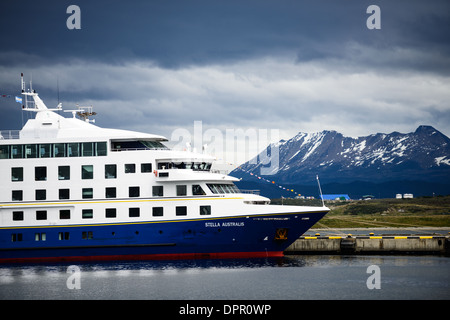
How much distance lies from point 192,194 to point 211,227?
2.72 m

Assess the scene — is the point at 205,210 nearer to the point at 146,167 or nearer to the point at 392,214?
the point at 146,167

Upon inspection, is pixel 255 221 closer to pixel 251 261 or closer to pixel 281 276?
pixel 251 261

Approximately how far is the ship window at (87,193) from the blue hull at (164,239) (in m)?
2.07

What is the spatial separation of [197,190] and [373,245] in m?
15.4

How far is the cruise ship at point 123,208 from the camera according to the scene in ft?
138

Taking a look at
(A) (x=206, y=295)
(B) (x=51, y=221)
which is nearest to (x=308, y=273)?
(A) (x=206, y=295)

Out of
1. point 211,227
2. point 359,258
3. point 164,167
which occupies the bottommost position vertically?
point 359,258

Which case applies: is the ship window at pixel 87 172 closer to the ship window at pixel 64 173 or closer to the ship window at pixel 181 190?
the ship window at pixel 64 173

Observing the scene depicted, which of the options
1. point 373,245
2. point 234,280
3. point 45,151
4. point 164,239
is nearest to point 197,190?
point 164,239

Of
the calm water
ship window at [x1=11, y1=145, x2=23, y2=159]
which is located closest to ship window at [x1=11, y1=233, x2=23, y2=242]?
the calm water

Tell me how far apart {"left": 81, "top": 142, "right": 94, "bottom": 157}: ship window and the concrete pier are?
1752cm

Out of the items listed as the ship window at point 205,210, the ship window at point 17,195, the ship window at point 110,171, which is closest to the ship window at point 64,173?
the ship window at point 110,171
